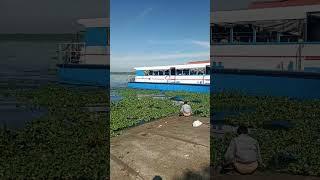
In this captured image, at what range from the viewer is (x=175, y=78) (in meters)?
23.2

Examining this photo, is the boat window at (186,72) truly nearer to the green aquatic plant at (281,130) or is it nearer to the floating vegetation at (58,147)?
the green aquatic plant at (281,130)

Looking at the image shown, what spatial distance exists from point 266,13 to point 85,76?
340 inches

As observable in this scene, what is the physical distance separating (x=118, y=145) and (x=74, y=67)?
10.6m

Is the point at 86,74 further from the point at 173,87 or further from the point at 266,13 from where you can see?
the point at 266,13

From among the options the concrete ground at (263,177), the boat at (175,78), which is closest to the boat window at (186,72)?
the boat at (175,78)

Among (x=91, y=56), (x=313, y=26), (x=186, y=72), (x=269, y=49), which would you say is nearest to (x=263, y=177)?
(x=269, y=49)

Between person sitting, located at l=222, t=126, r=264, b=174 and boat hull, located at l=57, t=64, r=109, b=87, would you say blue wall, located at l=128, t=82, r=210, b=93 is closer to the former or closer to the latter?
boat hull, located at l=57, t=64, r=109, b=87

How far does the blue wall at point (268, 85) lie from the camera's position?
12406 mm

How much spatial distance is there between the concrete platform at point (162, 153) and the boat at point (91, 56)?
7.50 m

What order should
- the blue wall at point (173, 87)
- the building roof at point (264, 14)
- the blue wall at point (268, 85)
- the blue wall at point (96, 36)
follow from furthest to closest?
the blue wall at point (173, 87) → the blue wall at point (96, 36) → the building roof at point (264, 14) → the blue wall at point (268, 85)

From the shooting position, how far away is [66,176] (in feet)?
18.1

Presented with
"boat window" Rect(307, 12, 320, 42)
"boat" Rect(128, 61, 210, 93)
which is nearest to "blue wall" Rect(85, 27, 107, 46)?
"boat" Rect(128, 61, 210, 93)

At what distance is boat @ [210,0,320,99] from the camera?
42.5ft

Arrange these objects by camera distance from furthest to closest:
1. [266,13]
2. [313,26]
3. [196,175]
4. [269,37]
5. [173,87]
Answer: [173,87] < [266,13] < [269,37] < [313,26] < [196,175]
